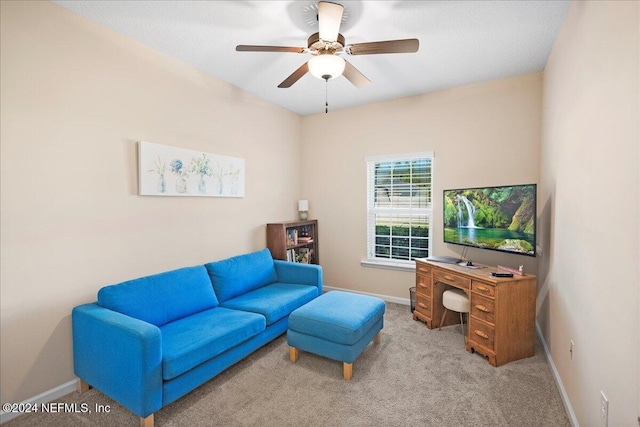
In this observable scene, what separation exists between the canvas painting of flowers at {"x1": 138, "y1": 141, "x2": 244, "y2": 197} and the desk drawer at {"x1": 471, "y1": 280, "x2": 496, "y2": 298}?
108 inches

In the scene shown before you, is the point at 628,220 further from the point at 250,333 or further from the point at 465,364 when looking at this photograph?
the point at 250,333

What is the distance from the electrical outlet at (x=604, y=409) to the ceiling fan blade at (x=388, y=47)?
2161 millimetres

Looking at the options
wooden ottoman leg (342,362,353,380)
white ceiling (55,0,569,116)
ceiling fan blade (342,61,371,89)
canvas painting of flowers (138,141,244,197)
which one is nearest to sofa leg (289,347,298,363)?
wooden ottoman leg (342,362,353,380)

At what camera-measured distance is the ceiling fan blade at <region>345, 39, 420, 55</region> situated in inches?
77.5

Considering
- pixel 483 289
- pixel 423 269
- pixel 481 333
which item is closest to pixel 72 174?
pixel 423 269

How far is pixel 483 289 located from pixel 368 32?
241 centimetres

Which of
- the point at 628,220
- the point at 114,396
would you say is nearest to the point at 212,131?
the point at 114,396

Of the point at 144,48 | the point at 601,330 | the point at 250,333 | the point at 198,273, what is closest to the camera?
the point at 601,330

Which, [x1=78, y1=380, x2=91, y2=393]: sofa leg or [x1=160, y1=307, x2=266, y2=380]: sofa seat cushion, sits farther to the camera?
[x1=78, y1=380, x2=91, y2=393]: sofa leg

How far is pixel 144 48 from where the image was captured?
8.84 feet

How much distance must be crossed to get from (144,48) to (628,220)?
3527mm

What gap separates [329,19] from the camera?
6.39 ft

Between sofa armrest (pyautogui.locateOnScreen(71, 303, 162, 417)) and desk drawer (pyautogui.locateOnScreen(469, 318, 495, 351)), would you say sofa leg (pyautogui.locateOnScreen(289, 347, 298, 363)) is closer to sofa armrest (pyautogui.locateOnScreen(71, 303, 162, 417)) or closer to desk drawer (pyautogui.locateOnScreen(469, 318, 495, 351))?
sofa armrest (pyautogui.locateOnScreen(71, 303, 162, 417))

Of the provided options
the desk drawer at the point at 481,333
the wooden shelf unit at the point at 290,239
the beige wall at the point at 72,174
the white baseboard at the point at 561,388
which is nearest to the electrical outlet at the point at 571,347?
the white baseboard at the point at 561,388
